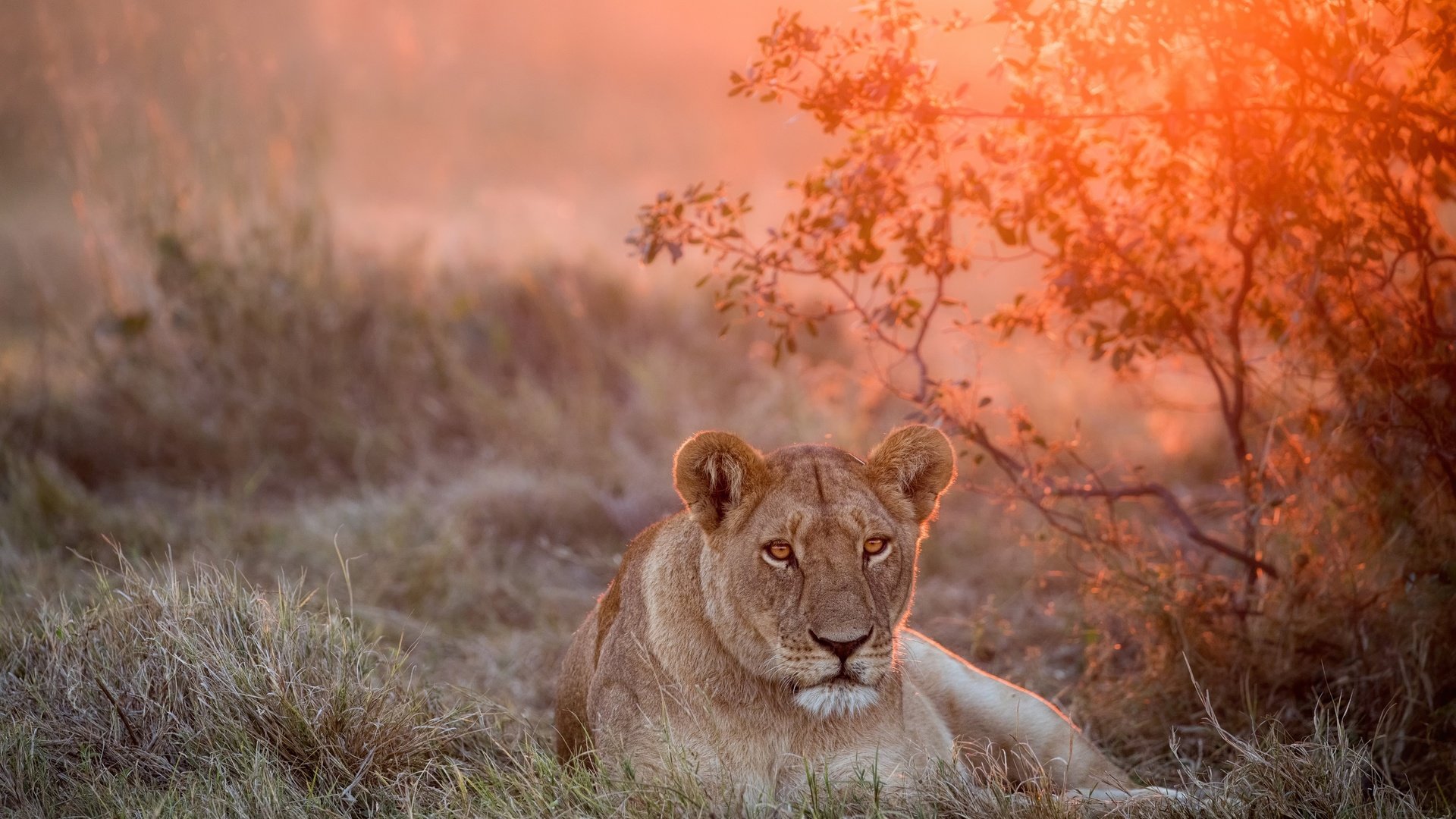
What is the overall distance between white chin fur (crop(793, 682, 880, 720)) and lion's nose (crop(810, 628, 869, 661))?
10 centimetres

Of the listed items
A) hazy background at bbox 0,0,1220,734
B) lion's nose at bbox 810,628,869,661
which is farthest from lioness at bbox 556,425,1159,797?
hazy background at bbox 0,0,1220,734

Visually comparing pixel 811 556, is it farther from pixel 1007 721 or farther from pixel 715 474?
pixel 1007 721

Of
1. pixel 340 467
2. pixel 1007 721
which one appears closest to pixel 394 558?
pixel 340 467

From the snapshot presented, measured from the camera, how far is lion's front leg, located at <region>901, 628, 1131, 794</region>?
4.49 meters

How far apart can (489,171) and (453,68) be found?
5.07 meters

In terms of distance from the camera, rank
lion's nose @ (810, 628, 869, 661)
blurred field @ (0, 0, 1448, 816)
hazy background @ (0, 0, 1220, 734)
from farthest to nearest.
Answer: hazy background @ (0, 0, 1220, 734) → blurred field @ (0, 0, 1448, 816) → lion's nose @ (810, 628, 869, 661)

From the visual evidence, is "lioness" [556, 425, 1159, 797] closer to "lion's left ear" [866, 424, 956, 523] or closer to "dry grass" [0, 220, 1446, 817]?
"lion's left ear" [866, 424, 956, 523]

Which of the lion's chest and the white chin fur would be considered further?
the lion's chest

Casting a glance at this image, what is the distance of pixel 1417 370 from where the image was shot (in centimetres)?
502

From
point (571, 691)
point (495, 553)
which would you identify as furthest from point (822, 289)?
point (571, 691)

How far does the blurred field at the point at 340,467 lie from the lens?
162 inches

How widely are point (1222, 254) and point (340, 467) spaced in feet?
22.1

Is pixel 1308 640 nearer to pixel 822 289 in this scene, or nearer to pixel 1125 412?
pixel 1125 412

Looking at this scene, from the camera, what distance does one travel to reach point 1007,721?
466 centimetres
